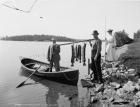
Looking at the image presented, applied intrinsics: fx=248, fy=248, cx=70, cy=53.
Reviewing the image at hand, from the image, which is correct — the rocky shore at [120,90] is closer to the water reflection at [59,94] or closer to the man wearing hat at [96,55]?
the man wearing hat at [96,55]

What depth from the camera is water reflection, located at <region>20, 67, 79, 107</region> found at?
12.4m

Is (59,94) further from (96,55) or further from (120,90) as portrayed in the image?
(120,90)

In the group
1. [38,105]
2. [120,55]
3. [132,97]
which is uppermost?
[120,55]

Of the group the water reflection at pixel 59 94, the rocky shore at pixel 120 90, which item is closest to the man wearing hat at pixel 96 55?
the rocky shore at pixel 120 90

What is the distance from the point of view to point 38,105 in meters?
12.5

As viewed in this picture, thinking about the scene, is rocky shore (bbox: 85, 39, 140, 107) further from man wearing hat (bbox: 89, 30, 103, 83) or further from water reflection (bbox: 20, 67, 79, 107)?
water reflection (bbox: 20, 67, 79, 107)

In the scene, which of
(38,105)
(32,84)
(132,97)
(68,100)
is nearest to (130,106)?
(132,97)

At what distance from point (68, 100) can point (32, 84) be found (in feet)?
21.8

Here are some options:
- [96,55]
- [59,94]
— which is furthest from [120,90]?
[59,94]

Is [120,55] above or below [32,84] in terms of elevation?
above

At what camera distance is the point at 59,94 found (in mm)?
14766

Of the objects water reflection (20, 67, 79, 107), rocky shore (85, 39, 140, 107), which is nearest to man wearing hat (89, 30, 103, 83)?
rocky shore (85, 39, 140, 107)

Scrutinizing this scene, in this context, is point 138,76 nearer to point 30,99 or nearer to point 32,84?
point 30,99

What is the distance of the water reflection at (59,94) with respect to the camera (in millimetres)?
12367
